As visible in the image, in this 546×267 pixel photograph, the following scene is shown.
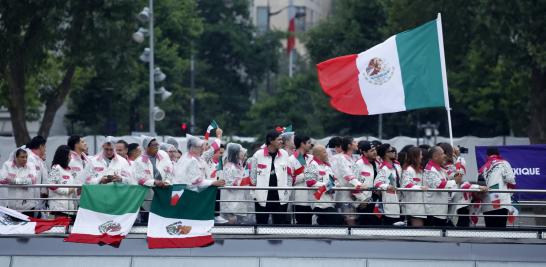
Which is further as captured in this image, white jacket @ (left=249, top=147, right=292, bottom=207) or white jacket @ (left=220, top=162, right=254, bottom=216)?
white jacket @ (left=220, top=162, right=254, bottom=216)

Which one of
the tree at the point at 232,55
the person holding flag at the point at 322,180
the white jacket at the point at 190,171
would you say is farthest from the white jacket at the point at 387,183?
the tree at the point at 232,55

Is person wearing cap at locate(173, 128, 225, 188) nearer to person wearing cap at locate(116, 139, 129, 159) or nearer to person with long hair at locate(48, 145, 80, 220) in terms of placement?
person wearing cap at locate(116, 139, 129, 159)

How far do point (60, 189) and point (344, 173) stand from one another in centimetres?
360

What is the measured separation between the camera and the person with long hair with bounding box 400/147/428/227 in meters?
17.1

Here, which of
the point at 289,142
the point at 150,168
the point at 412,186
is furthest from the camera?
the point at 289,142

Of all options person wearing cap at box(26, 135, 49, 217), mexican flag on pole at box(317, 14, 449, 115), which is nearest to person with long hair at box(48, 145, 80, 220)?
person wearing cap at box(26, 135, 49, 217)

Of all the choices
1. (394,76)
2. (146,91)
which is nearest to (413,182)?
(394,76)

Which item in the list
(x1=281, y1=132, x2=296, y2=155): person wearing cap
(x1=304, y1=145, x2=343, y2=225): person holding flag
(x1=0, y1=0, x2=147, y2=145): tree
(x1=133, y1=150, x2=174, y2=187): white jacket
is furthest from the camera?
(x1=0, y1=0, x2=147, y2=145): tree

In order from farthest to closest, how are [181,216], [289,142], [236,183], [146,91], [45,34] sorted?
[146,91] < [45,34] < [236,183] < [289,142] < [181,216]

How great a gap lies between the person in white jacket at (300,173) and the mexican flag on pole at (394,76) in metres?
0.86

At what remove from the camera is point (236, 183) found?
19078mm

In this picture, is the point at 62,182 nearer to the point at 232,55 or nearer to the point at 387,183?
the point at 387,183

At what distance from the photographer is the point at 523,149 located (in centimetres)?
1977

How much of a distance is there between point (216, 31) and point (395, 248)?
6063 cm
